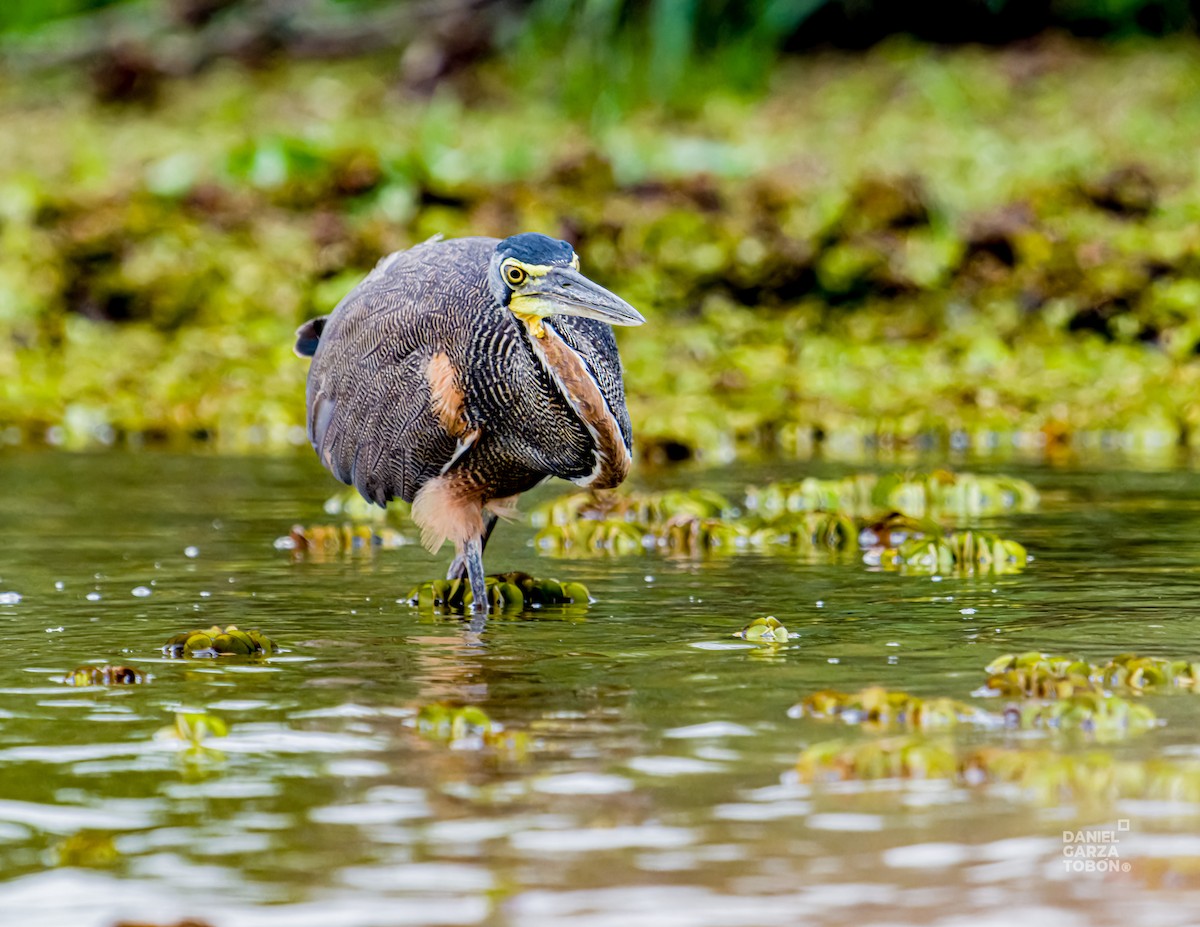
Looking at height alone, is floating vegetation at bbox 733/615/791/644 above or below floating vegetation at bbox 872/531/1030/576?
below

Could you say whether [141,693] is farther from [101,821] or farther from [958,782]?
[958,782]

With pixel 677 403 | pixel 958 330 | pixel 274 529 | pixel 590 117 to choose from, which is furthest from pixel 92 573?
pixel 590 117

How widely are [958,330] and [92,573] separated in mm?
8180

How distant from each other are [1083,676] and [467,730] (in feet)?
5.30

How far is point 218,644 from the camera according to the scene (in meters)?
5.67

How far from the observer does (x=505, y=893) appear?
358cm

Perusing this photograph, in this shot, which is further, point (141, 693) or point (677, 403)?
point (677, 403)

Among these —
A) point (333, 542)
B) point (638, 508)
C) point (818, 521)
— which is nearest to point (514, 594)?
point (333, 542)

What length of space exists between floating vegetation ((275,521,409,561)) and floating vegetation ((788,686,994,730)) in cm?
352

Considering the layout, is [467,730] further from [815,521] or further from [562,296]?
[815,521]

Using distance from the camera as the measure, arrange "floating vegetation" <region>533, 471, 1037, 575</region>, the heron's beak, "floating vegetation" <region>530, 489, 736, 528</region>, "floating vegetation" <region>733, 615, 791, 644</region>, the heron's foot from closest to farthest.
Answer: "floating vegetation" <region>733, 615, 791, 644</region> < the heron's beak < the heron's foot < "floating vegetation" <region>533, 471, 1037, 575</region> < "floating vegetation" <region>530, 489, 736, 528</region>

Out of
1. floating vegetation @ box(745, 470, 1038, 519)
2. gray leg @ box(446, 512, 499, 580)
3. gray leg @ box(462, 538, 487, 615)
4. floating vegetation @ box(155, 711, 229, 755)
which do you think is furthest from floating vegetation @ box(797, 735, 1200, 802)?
floating vegetation @ box(745, 470, 1038, 519)

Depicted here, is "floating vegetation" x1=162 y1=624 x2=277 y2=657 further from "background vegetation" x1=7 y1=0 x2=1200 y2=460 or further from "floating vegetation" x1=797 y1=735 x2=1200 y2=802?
"background vegetation" x1=7 y1=0 x2=1200 y2=460

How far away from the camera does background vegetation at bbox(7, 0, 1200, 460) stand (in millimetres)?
12781
